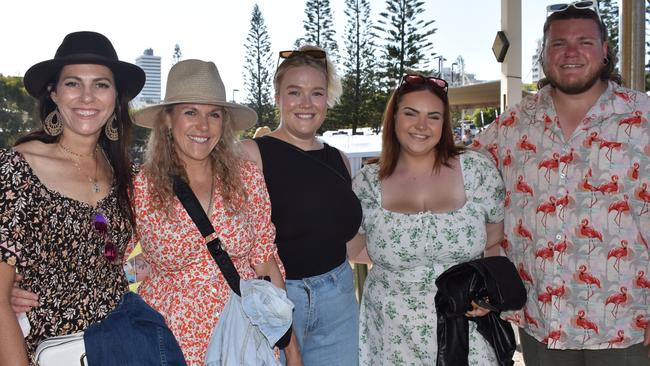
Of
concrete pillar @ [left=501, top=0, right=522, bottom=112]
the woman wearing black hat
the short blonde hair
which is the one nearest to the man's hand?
the woman wearing black hat

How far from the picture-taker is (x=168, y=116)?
228 cm

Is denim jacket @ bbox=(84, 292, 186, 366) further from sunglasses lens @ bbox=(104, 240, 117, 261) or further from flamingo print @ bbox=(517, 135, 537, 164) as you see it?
flamingo print @ bbox=(517, 135, 537, 164)

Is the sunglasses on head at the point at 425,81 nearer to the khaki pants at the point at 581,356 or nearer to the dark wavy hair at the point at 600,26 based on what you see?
the dark wavy hair at the point at 600,26

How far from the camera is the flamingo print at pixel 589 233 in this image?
2383 millimetres

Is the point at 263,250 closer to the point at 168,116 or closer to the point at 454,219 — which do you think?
the point at 168,116

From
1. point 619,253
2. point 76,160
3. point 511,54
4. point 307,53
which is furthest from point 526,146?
point 511,54

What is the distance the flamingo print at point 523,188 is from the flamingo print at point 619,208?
317mm

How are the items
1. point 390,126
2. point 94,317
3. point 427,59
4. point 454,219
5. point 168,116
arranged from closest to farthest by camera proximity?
point 94,317, point 168,116, point 454,219, point 390,126, point 427,59

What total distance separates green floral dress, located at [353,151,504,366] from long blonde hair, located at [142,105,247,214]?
68 centimetres

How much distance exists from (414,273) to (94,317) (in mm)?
1284

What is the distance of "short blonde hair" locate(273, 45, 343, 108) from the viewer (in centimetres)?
274

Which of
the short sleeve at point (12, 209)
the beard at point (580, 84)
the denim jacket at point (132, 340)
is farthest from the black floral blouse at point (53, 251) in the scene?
the beard at point (580, 84)

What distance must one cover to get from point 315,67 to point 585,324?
1665 mm

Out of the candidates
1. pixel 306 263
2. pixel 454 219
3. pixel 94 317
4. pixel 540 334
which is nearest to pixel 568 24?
pixel 454 219
